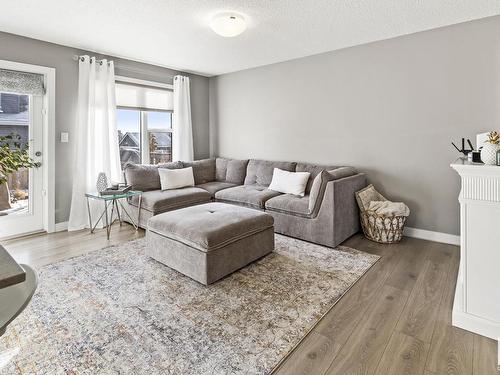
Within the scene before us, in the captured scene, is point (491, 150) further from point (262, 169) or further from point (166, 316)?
point (262, 169)

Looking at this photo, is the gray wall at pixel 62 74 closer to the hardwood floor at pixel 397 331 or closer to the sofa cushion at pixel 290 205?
the hardwood floor at pixel 397 331

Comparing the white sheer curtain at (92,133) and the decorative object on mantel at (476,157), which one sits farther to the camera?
the white sheer curtain at (92,133)

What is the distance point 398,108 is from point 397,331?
2.64m

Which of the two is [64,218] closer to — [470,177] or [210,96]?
[210,96]

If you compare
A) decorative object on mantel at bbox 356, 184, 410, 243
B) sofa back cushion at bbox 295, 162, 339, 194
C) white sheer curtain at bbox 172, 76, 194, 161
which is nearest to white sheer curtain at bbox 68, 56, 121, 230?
white sheer curtain at bbox 172, 76, 194, 161

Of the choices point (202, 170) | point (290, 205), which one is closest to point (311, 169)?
point (290, 205)

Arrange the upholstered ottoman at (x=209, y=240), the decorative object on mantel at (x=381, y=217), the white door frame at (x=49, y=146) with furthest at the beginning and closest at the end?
the white door frame at (x=49, y=146) < the decorative object on mantel at (x=381, y=217) < the upholstered ottoman at (x=209, y=240)

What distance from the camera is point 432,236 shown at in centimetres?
355

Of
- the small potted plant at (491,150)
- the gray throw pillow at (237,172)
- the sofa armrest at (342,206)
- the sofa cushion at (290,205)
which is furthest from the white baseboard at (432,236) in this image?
the gray throw pillow at (237,172)

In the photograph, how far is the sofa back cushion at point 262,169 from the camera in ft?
14.8

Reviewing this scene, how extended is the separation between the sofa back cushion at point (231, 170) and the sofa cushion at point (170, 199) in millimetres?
729

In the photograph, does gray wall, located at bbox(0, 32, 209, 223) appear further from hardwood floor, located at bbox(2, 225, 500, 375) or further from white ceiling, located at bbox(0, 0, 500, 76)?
hardwood floor, located at bbox(2, 225, 500, 375)

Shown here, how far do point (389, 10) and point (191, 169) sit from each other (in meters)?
3.24

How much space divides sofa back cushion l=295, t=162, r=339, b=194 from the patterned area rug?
1268 mm
